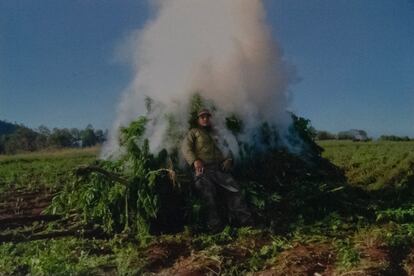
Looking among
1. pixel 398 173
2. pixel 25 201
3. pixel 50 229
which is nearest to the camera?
pixel 50 229

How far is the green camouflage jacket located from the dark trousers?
0.14m

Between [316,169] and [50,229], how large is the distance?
176 inches

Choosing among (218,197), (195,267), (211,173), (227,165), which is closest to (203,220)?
(218,197)

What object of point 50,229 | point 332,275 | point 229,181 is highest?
point 229,181

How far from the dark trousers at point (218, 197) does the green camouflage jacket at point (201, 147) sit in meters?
0.14

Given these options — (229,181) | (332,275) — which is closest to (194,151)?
(229,181)

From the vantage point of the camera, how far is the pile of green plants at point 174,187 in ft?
28.0

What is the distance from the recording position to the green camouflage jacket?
348 inches

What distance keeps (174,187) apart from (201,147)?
29.6 inches

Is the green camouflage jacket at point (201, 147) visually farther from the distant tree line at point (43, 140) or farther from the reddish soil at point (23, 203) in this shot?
the distant tree line at point (43, 140)

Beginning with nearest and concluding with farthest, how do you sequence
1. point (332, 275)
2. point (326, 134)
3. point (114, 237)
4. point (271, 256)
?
point (332, 275) < point (271, 256) < point (114, 237) < point (326, 134)

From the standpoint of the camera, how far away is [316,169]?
33.4 ft

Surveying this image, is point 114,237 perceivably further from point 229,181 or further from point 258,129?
point 258,129

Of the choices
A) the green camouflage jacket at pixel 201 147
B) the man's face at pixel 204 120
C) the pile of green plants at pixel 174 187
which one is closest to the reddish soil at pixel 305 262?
the pile of green plants at pixel 174 187
